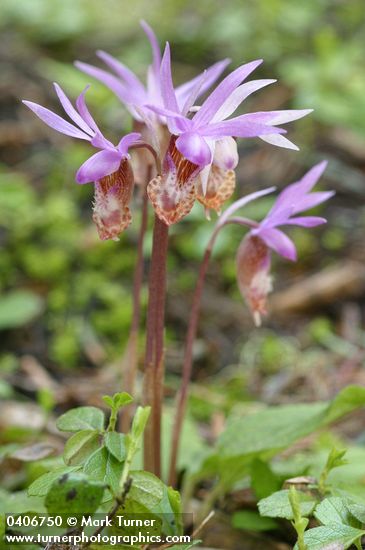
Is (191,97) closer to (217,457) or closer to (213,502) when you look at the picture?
(217,457)

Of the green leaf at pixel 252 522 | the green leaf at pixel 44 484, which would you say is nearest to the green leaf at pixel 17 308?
the green leaf at pixel 252 522

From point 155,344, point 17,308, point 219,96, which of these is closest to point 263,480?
point 155,344

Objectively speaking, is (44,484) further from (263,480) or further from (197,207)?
(197,207)

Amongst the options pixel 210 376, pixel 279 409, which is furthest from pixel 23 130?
pixel 279 409

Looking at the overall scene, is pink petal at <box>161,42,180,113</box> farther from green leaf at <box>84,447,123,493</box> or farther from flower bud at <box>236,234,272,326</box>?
green leaf at <box>84,447,123,493</box>

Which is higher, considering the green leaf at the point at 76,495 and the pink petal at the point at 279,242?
the pink petal at the point at 279,242

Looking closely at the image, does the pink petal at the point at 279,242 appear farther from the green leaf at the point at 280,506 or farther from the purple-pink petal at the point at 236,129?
the green leaf at the point at 280,506
